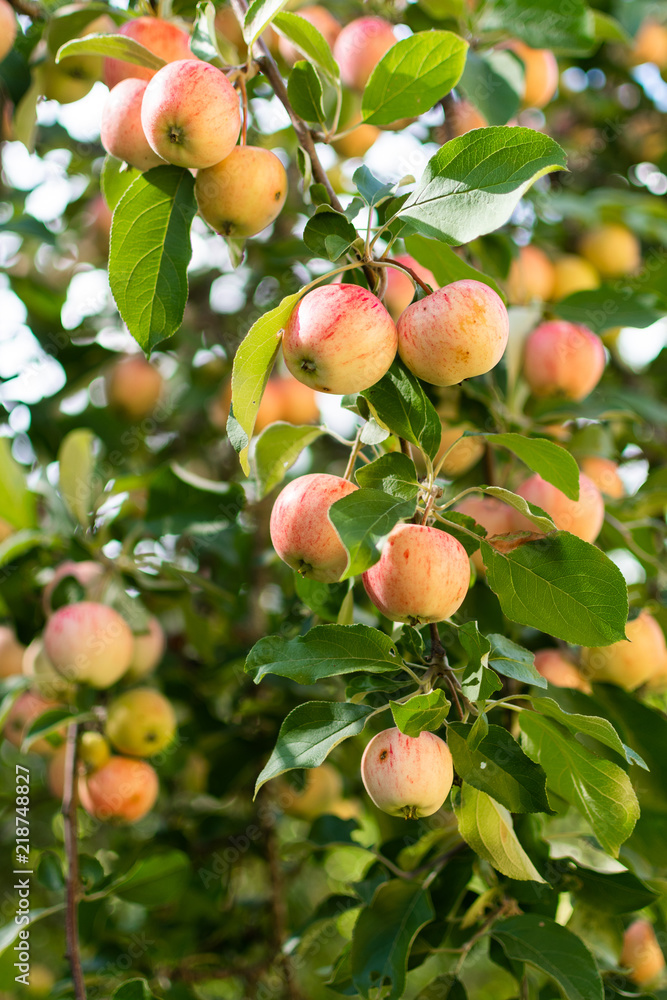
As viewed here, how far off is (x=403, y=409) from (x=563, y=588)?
26 centimetres

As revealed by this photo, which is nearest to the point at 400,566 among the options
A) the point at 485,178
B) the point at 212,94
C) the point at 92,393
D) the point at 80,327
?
the point at 485,178

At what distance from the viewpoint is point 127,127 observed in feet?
3.36

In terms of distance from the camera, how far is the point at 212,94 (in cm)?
92

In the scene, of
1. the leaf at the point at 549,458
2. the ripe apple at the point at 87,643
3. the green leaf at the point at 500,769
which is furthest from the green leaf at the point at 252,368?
the ripe apple at the point at 87,643

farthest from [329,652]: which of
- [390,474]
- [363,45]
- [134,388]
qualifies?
[134,388]

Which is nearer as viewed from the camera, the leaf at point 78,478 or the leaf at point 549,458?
the leaf at point 549,458

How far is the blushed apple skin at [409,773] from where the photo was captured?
83 centimetres

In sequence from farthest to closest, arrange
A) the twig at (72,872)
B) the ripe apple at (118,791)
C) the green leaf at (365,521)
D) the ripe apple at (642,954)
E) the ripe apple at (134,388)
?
the ripe apple at (134,388), the ripe apple at (118,791), the ripe apple at (642,954), the twig at (72,872), the green leaf at (365,521)

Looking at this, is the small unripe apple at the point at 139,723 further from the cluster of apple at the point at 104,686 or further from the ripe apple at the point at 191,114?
the ripe apple at the point at 191,114

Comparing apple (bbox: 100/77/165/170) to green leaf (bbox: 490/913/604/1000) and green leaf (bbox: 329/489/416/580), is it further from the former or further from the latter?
green leaf (bbox: 490/913/604/1000)

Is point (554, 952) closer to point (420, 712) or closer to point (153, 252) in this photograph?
point (420, 712)

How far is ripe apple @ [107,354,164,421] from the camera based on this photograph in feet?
7.57

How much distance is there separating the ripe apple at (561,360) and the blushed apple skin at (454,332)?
711mm

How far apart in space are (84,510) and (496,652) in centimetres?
112
